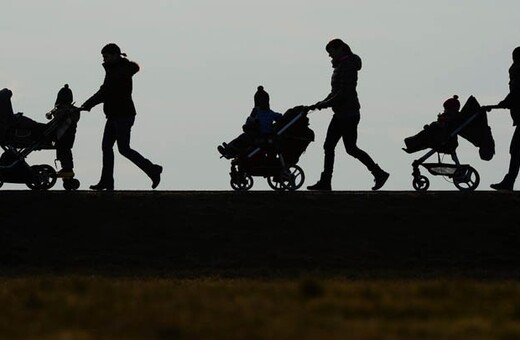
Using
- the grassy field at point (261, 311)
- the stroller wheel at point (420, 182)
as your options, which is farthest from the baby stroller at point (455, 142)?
the grassy field at point (261, 311)

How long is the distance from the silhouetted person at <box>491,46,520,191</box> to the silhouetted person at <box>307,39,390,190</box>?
2.09 m

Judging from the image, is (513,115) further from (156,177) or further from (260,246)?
(260,246)

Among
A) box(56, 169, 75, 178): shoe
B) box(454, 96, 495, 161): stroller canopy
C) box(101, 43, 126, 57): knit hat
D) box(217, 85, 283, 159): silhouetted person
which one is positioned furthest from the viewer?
box(56, 169, 75, 178): shoe

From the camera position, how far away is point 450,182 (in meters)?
26.2

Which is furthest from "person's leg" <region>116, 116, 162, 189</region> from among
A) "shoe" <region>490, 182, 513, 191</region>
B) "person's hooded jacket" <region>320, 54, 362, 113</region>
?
"shoe" <region>490, 182, 513, 191</region>

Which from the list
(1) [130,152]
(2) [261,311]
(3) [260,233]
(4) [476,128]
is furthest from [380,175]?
(2) [261,311]

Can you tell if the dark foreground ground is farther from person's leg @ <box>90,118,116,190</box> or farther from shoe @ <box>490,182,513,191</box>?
shoe @ <box>490,182,513,191</box>

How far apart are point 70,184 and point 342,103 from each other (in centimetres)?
566

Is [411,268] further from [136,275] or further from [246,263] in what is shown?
[136,275]

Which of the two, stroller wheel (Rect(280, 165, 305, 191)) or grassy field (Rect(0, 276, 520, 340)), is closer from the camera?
grassy field (Rect(0, 276, 520, 340))

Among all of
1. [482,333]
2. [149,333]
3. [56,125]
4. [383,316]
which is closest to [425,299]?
[383,316]

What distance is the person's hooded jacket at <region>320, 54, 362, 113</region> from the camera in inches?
883

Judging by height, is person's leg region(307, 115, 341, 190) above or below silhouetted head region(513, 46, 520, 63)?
below

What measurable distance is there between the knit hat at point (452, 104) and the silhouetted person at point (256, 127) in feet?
8.49
